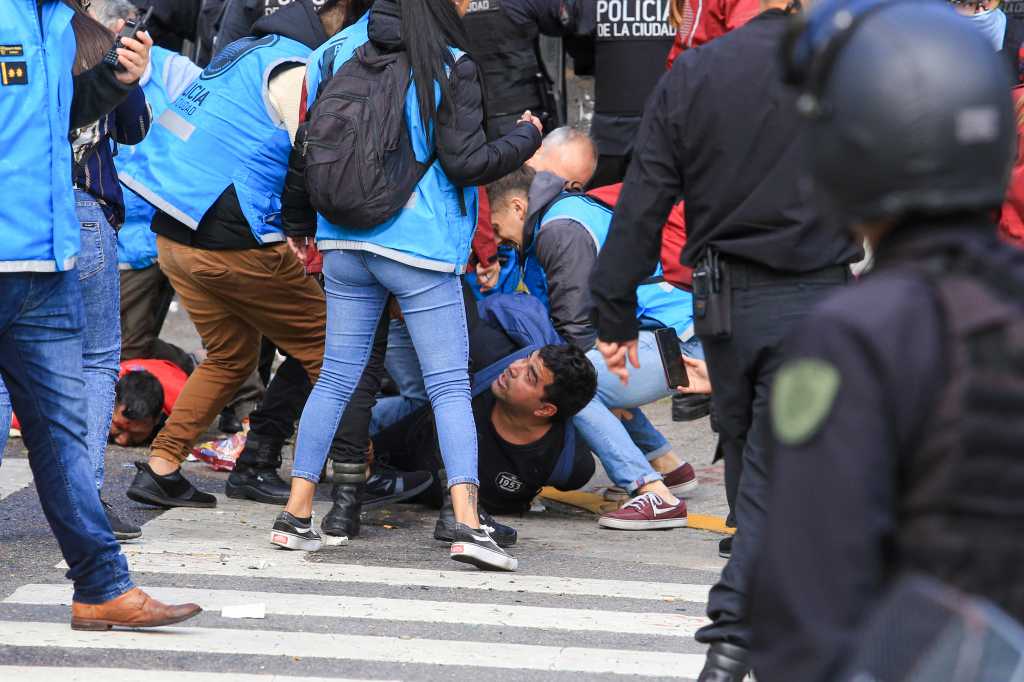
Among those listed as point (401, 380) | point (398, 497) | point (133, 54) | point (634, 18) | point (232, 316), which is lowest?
point (398, 497)

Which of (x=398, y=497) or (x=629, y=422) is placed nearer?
(x=398, y=497)

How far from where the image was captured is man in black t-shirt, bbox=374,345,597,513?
18.6 ft

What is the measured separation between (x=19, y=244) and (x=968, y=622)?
293cm

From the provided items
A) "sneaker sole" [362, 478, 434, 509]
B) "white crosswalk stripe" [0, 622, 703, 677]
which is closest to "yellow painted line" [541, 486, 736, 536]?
"sneaker sole" [362, 478, 434, 509]

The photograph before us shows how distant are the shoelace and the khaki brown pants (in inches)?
52.8

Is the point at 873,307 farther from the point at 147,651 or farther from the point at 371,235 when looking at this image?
the point at 371,235

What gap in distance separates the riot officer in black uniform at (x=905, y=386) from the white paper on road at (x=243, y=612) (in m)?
2.93

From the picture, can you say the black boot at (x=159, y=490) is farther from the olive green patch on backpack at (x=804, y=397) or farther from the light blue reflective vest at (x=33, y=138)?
the olive green patch on backpack at (x=804, y=397)

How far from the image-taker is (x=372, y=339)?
5.15m

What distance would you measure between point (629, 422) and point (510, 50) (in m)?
2.29

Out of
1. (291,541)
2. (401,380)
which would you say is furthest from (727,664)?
(401,380)

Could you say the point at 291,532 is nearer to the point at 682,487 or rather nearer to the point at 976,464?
the point at 682,487

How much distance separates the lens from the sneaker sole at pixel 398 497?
5.85m

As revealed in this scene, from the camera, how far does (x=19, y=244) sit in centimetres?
385
